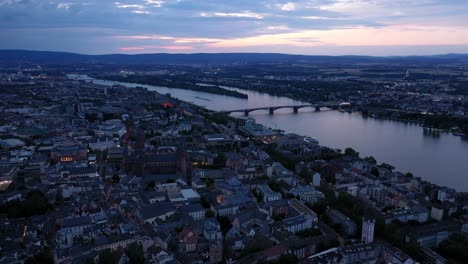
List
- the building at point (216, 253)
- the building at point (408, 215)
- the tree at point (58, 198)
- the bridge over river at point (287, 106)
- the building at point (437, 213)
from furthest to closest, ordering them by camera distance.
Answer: the bridge over river at point (287, 106) → the tree at point (58, 198) → the building at point (437, 213) → the building at point (408, 215) → the building at point (216, 253)

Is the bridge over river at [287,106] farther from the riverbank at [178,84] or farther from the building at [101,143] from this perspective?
the building at [101,143]

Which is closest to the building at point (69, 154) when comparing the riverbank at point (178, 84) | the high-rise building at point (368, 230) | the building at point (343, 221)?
the building at point (343, 221)

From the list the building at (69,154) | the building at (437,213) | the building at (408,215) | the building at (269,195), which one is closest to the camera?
the building at (408,215)

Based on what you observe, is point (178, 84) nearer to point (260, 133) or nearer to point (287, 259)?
point (260, 133)

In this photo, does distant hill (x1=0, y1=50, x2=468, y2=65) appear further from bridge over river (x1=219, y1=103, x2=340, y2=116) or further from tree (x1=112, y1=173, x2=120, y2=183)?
tree (x1=112, y1=173, x2=120, y2=183)

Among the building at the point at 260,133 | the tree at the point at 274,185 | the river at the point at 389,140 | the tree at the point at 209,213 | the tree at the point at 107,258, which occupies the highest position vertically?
the tree at the point at 107,258

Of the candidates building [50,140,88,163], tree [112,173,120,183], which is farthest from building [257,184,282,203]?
building [50,140,88,163]

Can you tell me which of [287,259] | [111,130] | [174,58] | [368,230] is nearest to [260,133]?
[111,130]

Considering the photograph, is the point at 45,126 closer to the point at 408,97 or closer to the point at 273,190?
the point at 273,190
